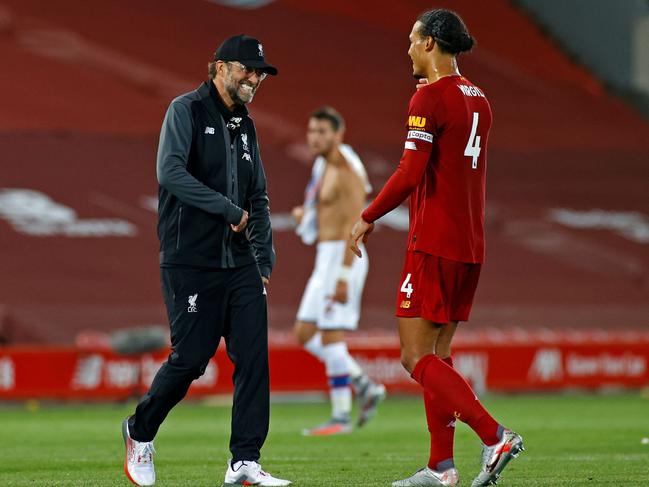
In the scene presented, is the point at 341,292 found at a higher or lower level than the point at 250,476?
higher

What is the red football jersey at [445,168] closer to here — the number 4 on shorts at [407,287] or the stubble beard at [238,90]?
the number 4 on shorts at [407,287]

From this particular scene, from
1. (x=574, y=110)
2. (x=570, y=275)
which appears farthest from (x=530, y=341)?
(x=574, y=110)

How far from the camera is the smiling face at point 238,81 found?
251 inches

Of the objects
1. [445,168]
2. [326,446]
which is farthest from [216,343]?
[326,446]

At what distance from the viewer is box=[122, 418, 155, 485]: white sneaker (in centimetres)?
635

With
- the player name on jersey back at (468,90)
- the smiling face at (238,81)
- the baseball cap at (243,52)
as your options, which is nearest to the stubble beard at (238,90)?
the smiling face at (238,81)

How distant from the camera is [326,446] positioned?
9117 millimetres

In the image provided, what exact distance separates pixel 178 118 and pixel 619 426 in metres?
5.87

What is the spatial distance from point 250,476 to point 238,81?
1849 mm

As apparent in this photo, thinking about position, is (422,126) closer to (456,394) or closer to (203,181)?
(203,181)

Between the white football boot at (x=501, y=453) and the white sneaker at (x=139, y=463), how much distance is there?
1.60m

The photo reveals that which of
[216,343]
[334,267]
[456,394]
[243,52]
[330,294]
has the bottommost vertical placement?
[456,394]

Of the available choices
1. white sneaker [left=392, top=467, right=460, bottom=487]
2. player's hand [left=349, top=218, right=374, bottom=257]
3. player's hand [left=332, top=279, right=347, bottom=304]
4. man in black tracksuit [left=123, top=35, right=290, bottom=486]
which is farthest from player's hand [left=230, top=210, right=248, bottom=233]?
player's hand [left=332, top=279, right=347, bottom=304]

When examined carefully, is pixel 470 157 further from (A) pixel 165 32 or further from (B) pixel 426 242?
(A) pixel 165 32
